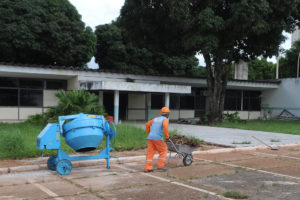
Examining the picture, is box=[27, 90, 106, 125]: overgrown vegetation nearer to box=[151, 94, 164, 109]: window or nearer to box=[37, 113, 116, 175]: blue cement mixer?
box=[37, 113, 116, 175]: blue cement mixer

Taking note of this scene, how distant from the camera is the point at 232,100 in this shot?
32.0 meters

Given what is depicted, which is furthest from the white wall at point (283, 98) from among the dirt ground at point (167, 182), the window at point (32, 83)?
the dirt ground at point (167, 182)

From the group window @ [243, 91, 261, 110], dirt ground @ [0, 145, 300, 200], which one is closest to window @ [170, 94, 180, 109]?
window @ [243, 91, 261, 110]

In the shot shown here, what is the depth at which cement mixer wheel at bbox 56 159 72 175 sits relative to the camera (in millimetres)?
7598

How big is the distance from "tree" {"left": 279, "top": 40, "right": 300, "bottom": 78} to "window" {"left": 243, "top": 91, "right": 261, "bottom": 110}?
16009mm

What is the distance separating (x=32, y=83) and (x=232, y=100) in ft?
58.3

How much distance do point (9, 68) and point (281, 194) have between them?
1697cm

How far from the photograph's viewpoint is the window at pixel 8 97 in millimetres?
21578

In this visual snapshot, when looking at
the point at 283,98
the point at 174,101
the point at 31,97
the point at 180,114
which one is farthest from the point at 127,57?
the point at 31,97

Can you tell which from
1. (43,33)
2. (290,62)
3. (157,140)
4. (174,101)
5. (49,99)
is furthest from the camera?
(290,62)

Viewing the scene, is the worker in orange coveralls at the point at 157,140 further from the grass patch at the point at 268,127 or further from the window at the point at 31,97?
the window at the point at 31,97

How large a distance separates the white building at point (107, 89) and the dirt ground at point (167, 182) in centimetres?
1154

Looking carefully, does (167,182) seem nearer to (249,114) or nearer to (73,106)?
(73,106)

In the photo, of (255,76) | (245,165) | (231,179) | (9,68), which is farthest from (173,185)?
(255,76)
